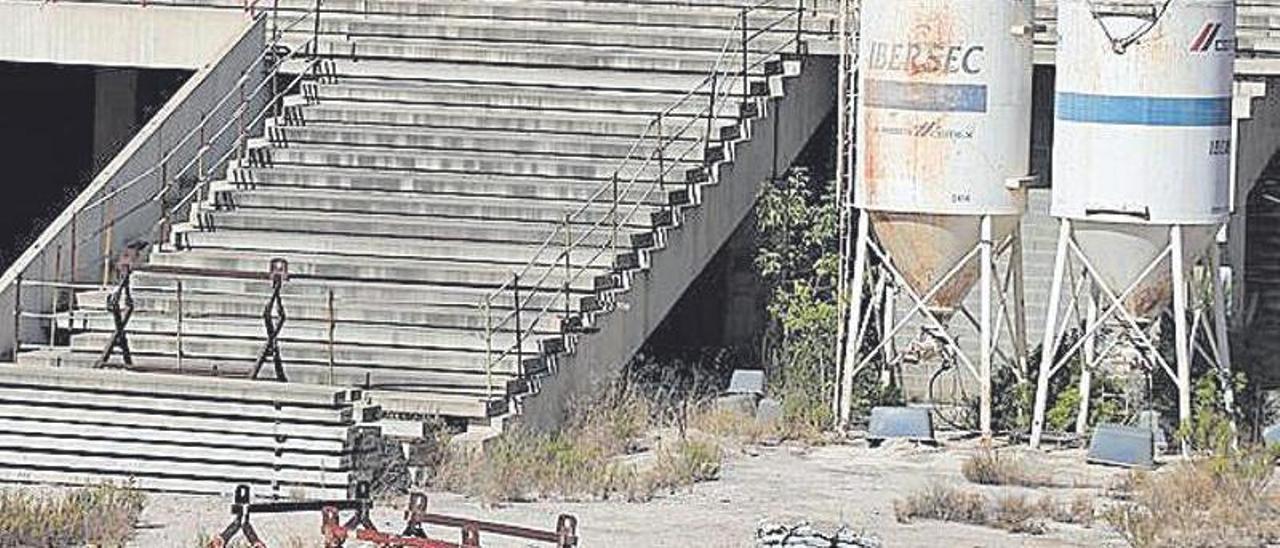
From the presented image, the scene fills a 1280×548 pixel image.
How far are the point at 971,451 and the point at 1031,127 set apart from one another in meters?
3.06

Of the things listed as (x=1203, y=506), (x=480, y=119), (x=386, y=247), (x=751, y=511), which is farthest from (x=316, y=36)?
(x=1203, y=506)

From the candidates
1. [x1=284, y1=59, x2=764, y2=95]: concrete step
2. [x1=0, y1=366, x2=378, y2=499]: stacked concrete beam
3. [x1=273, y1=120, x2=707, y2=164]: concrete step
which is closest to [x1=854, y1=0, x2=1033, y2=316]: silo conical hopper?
[x1=273, y1=120, x2=707, y2=164]: concrete step

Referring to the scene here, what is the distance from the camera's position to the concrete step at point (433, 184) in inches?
1040

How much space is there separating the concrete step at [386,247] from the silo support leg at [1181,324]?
14.5 feet

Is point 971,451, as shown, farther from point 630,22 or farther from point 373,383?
point 630,22

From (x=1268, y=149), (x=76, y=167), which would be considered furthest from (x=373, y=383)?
(x=76, y=167)

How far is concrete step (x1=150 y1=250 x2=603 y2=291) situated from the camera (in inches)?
993

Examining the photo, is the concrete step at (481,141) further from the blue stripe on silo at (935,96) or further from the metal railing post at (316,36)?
the blue stripe on silo at (935,96)

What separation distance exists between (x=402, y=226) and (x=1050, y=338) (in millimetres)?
5289

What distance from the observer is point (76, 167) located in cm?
3406

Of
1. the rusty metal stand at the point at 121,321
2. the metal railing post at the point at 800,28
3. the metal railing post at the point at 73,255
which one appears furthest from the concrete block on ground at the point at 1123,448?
the metal railing post at the point at 73,255

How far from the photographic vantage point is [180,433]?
22.0 meters

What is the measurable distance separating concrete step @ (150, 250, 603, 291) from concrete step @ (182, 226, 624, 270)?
9 centimetres

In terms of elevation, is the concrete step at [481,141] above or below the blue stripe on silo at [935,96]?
below
